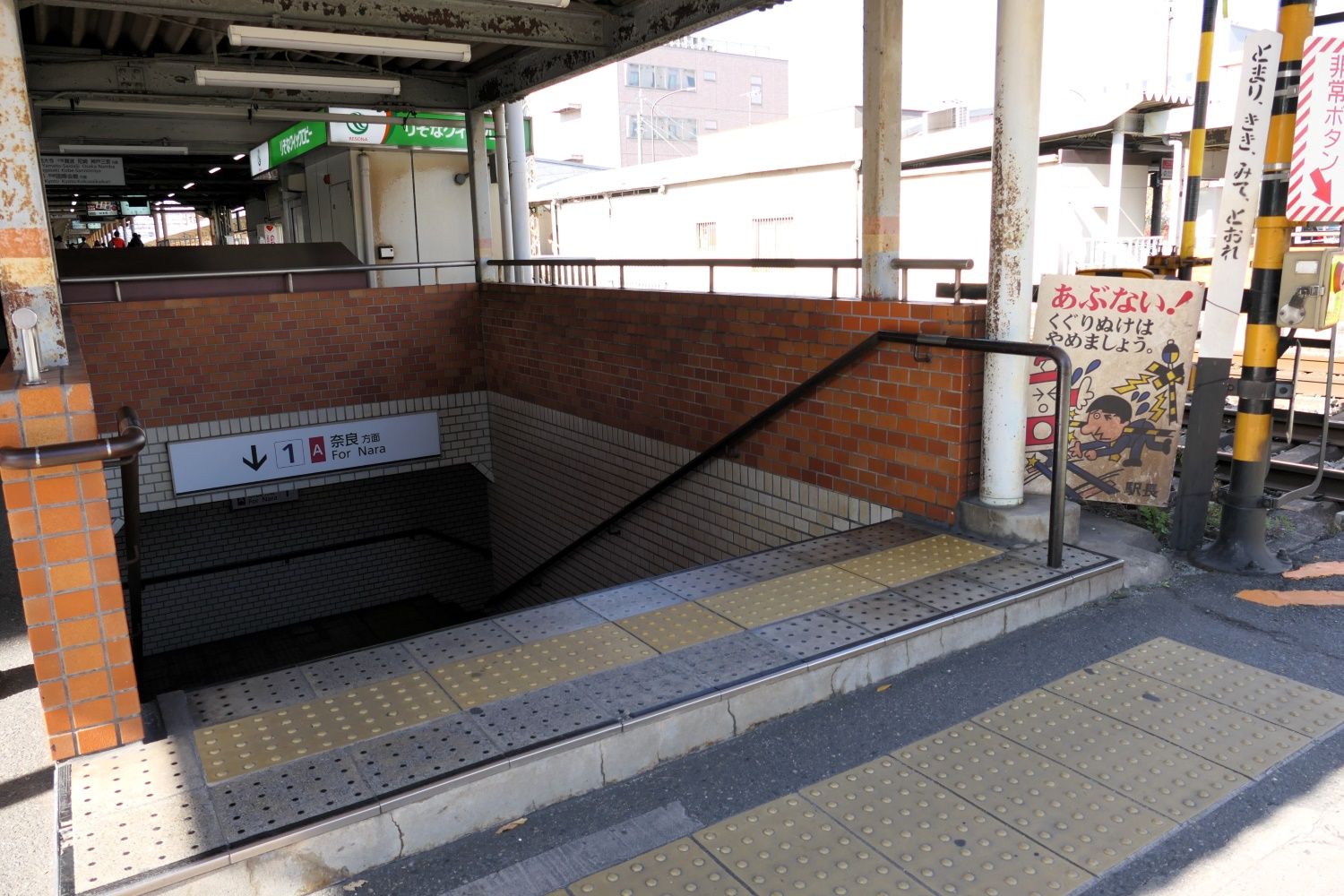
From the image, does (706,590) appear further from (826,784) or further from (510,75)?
(510,75)

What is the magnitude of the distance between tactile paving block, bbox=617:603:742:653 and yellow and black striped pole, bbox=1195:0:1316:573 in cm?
260

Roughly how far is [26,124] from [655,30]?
492 cm

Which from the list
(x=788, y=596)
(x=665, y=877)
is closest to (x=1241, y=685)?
(x=788, y=596)

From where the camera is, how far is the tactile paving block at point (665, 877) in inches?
98.9

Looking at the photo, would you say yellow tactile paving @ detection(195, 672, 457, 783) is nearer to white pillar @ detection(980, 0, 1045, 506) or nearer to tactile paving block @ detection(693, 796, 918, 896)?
tactile paving block @ detection(693, 796, 918, 896)

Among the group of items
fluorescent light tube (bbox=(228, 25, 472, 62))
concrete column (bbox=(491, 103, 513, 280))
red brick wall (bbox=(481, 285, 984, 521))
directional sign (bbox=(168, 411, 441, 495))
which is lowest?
directional sign (bbox=(168, 411, 441, 495))

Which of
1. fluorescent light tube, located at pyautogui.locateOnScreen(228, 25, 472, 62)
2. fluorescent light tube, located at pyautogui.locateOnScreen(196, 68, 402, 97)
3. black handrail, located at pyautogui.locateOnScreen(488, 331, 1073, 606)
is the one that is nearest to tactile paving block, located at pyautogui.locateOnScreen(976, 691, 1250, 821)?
black handrail, located at pyautogui.locateOnScreen(488, 331, 1073, 606)

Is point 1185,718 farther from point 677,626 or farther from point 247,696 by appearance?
point 247,696

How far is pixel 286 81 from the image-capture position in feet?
25.0

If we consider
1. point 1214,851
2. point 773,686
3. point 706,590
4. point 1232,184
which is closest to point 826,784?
point 773,686

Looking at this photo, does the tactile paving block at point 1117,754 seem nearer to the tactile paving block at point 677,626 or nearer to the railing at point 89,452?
the tactile paving block at point 677,626

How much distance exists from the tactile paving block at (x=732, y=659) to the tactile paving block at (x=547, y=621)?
0.54m

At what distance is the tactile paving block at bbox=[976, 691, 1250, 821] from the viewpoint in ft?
9.55

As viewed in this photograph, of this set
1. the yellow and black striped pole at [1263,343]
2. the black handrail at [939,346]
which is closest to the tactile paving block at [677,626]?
the black handrail at [939,346]
